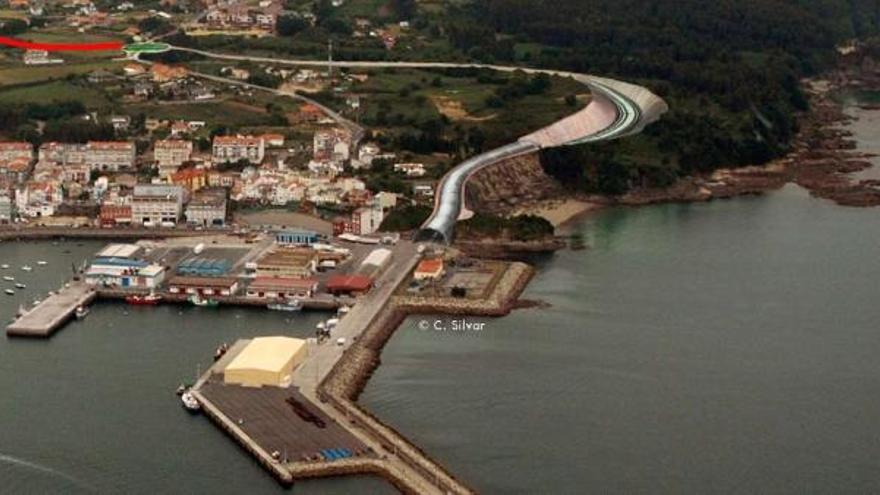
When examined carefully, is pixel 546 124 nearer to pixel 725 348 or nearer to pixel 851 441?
pixel 725 348

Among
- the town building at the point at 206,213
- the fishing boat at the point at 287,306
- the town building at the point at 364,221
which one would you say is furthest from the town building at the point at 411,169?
the fishing boat at the point at 287,306

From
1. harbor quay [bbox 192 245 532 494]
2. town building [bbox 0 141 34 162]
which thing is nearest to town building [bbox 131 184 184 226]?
town building [bbox 0 141 34 162]

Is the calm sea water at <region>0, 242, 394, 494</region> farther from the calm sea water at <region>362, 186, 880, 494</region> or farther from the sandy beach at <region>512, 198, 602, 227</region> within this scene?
the sandy beach at <region>512, 198, 602, 227</region>

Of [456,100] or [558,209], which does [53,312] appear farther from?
[456,100]

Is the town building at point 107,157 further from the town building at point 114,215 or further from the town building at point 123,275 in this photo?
the town building at point 123,275

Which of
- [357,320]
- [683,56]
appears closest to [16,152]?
[357,320]

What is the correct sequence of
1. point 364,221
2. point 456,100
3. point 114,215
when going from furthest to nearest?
point 456,100, point 114,215, point 364,221
